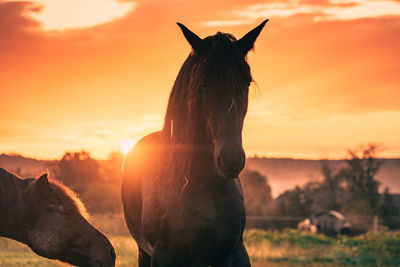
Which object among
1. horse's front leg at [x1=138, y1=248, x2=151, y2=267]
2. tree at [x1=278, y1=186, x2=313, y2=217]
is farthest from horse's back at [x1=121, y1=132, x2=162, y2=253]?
tree at [x1=278, y1=186, x2=313, y2=217]

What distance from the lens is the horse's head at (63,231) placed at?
6477 mm

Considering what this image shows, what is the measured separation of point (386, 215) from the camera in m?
45.2

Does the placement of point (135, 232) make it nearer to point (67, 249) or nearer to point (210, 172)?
point (67, 249)

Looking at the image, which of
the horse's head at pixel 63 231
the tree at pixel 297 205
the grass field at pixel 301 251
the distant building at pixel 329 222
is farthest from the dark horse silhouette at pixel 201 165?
the tree at pixel 297 205

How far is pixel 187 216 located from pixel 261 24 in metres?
1.65

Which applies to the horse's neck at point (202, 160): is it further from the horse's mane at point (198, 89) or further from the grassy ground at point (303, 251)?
the grassy ground at point (303, 251)

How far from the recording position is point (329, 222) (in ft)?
153

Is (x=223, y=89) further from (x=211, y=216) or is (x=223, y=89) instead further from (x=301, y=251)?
(x=301, y=251)

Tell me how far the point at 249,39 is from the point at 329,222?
144 feet

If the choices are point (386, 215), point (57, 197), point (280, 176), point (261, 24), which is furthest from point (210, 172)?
point (280, 176)

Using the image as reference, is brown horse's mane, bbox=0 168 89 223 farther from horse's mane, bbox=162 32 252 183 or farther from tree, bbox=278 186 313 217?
tree, bbox=278 186 313 217

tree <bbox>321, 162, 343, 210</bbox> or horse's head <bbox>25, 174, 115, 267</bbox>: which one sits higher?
horse's head <bbox>25, 174, 115, 267</bbox>

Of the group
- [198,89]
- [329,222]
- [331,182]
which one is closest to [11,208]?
[198,89]

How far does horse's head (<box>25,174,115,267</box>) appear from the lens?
21.2 ft
